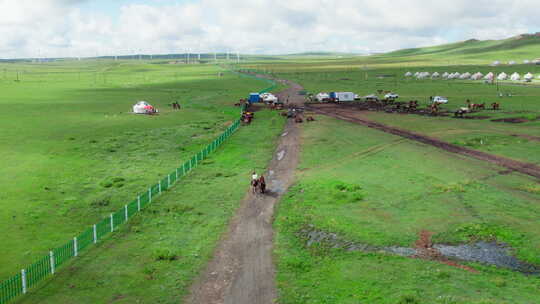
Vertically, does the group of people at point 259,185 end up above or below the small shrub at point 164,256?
above

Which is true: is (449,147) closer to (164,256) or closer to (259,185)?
(259,185)

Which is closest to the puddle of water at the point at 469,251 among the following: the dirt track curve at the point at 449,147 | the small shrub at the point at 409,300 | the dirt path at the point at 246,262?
the dirt path at the point at 246,262

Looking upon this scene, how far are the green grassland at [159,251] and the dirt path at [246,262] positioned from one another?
76 centimetres

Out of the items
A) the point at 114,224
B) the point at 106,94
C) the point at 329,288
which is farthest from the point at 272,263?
the point at 106,94

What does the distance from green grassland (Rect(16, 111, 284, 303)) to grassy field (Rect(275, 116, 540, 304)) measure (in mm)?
4814

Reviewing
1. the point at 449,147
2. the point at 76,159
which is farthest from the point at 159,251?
the point at 449,147

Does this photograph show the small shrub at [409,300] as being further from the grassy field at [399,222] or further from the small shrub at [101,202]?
the small shrub at [101,202]

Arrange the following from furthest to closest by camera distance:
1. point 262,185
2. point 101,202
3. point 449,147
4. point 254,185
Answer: point 449,147 → point 254,185 → point 262,185 → point 101,202

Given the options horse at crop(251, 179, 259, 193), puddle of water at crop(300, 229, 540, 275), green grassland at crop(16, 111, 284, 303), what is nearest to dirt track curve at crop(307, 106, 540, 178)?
puddle of water at crop(300, 229, 540, 275)

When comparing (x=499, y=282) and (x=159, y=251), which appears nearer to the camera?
(x=499, y=282)

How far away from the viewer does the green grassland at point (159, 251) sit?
2056cm

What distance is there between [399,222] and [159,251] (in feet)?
50.6

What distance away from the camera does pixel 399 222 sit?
28.8 metres

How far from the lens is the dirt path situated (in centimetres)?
2027
